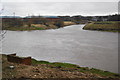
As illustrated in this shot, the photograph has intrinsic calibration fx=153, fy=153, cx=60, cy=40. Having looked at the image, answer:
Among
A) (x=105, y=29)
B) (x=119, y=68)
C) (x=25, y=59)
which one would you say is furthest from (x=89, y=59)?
(x=105, y=29)

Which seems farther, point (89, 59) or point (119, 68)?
point (89, 59)

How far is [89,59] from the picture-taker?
12086 mm

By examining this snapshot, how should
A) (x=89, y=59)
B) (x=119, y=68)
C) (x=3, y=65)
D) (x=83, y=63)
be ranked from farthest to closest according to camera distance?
(x=89, y=59) < (x=83, y=63) < (x=119, y=68) < (x=3, y=65)

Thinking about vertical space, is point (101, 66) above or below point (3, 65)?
below

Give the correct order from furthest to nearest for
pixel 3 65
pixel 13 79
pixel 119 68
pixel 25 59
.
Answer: pixel 119 68, pixel 25 59, pixel 3 65, pixel 13 79

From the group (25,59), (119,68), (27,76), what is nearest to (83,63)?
(119,68)

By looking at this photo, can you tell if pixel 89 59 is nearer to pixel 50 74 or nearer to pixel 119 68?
pixel 119 68

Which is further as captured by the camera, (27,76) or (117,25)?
(117,25)

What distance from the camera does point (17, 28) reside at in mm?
47656

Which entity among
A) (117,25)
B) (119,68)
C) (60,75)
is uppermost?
(117,25)

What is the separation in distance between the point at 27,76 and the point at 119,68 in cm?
658

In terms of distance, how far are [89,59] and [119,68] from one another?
8.60 feet

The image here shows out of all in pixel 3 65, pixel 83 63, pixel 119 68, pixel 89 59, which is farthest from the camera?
pixel 89 59

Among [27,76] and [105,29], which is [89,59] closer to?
[27,76]
